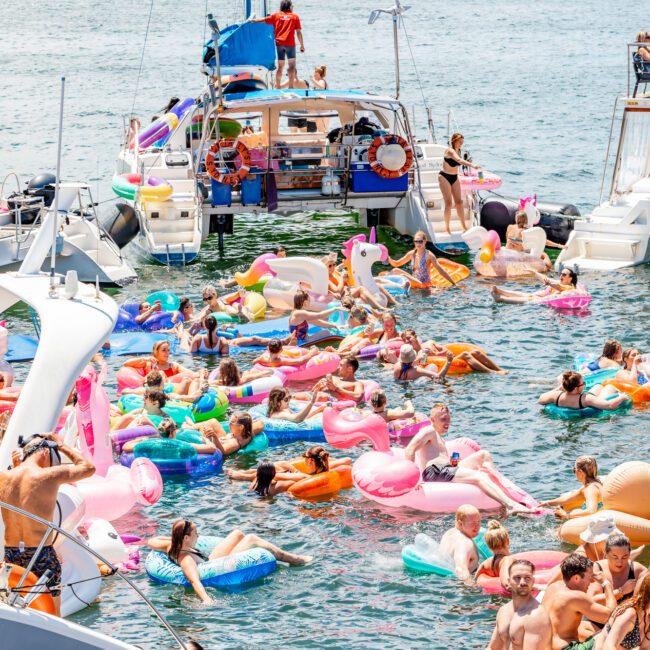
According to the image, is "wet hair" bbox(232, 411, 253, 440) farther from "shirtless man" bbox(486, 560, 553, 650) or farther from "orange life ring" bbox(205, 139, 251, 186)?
"orange life ring" bbox(205, 139, 251, 186)

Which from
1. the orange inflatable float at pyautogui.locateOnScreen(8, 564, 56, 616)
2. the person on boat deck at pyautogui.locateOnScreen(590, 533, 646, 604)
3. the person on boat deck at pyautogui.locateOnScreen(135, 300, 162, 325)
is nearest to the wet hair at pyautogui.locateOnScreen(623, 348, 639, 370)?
the person on boat deck at pyautogui.locateOnScreen(590, 533, 646, 604)

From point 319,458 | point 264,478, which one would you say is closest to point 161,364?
point 264,478

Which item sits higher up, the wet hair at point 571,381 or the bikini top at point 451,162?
the bikini top at point 451,162

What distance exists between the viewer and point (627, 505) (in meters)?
11.4

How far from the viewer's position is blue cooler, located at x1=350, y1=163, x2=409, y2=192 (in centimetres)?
2295

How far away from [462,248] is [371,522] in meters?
11.1

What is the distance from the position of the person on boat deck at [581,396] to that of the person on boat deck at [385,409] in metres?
1.93

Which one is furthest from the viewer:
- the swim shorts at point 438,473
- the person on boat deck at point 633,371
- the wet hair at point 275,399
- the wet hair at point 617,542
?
the person on boat deck at point 633,371

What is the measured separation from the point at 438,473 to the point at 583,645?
3853mm

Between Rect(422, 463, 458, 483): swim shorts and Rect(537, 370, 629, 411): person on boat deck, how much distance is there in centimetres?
296

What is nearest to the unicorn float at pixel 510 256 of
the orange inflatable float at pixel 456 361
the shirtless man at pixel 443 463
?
the orange inflatable float at pixel 456 361

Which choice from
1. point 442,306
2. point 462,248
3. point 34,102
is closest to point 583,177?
point 462,248

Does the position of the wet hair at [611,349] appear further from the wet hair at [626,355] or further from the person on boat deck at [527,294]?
the person on boat deck at [527,294]

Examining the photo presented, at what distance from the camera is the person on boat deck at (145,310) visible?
1872 cm
